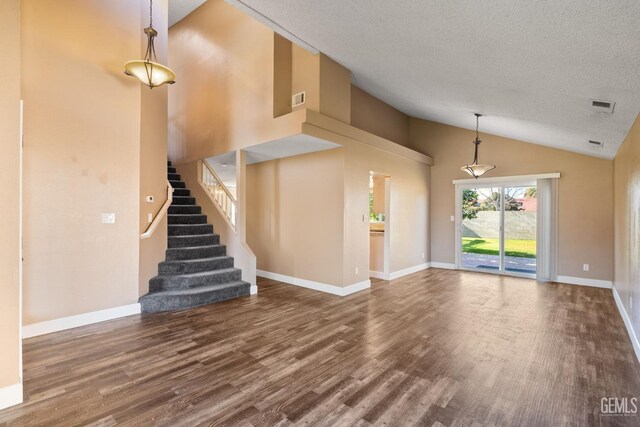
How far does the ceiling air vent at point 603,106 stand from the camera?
9.36 feet

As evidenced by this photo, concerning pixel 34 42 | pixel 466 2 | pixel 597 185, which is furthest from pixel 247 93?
pixel 597 185

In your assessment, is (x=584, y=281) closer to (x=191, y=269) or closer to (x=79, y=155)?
(x=191, y=269)

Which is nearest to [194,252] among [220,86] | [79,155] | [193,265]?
[193,265]

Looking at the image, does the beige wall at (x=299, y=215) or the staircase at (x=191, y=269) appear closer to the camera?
the staircase at (x=191, y=269)

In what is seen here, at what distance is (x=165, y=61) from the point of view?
15.8ft

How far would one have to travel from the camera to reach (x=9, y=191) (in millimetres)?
2166

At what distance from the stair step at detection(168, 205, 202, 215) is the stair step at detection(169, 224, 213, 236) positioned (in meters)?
0.55

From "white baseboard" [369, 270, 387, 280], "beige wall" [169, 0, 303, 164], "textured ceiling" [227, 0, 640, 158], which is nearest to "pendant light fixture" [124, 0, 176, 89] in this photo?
"textured ceiling" [227, 0, 640, 158]

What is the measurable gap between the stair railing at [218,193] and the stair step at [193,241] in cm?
52

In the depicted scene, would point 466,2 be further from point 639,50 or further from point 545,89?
point 545,89

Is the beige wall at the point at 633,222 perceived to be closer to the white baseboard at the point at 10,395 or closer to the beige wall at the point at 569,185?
the beige wall at the point at 569,185

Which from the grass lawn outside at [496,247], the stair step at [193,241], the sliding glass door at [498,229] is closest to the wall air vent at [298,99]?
the stair step at [193,241]

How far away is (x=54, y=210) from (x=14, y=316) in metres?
1.84

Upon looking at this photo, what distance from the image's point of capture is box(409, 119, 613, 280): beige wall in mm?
5723
